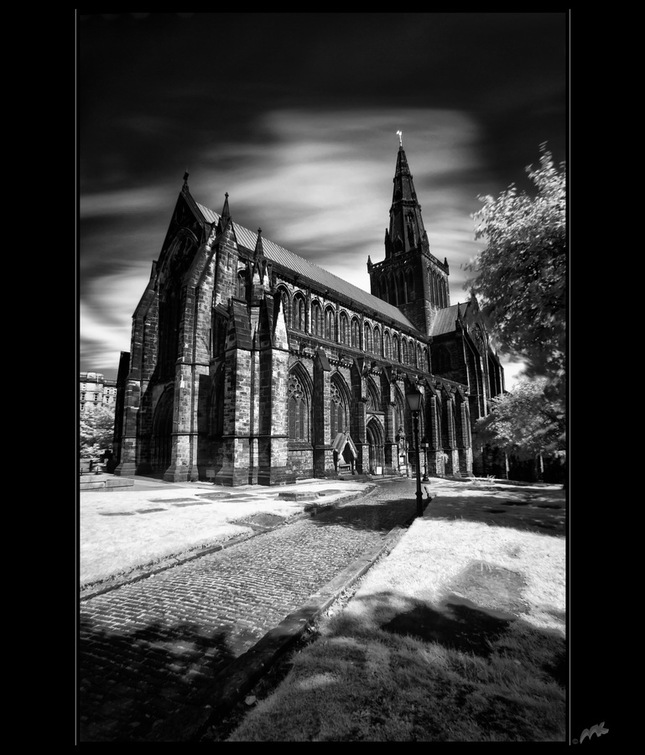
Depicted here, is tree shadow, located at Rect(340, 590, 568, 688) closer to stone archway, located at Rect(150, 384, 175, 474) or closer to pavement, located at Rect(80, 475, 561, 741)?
pavement, located at Rect(80, 475, 561, 741)

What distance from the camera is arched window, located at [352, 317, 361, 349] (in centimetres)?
3353

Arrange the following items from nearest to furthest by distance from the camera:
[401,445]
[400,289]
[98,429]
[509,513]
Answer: [509,513]
[401,445]
[98,429]
[400,289]

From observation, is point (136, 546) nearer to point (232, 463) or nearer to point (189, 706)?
point (189, 706)

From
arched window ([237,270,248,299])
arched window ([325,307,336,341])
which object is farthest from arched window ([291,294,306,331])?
arched window ([237,270,248,299])

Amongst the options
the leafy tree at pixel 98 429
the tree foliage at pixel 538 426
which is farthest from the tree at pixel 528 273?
the leafy tree at pixel 98 429

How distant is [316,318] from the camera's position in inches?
1182

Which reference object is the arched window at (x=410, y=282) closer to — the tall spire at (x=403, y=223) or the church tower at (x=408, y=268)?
the church tower at (x=408, y=268)

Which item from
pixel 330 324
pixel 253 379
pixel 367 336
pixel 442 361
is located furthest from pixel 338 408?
pixel 442 361

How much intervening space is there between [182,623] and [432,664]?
2.61 m

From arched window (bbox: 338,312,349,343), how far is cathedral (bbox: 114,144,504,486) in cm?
10

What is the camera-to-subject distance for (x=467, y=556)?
5.80 m

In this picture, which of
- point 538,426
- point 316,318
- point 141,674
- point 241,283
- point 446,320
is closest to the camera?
point 141,674

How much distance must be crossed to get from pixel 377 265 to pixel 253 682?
50.6 metres

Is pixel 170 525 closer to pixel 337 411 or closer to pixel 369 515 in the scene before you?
pixel 369 515
